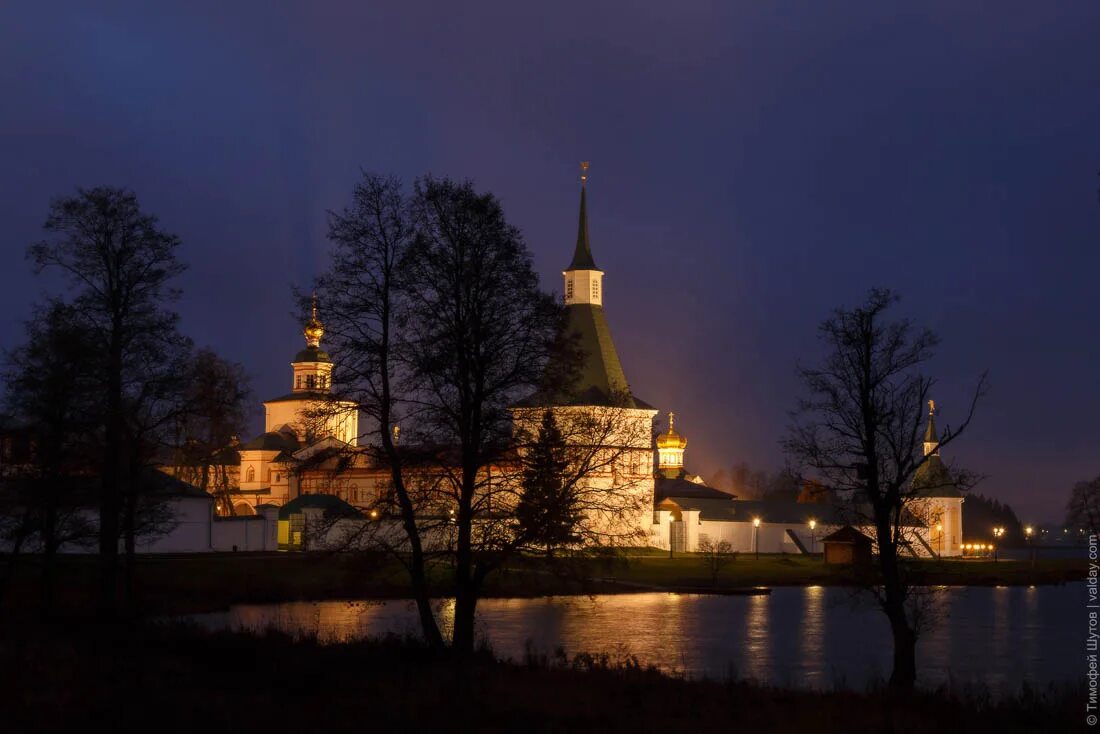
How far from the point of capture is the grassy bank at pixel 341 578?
25.7 m

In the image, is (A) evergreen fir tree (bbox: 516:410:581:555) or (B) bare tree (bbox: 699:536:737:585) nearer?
(A) evergreen fir tree (bbox: 516:410:581:555)

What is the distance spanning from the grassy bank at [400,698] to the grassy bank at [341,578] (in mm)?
2011

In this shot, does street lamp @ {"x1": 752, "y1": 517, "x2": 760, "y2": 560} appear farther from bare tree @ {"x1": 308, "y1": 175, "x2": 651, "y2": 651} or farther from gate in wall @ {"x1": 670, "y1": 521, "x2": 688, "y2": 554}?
bare tree @ {"x1": 308, "y1": 175, "x2": 651, "y2": 651}

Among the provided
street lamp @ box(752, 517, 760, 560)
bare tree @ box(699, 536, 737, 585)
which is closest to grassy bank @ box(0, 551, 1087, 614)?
bare tree @ box(699, 536, 737, 585)

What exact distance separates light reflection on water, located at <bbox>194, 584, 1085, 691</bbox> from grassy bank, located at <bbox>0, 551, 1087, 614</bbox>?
4.95ft

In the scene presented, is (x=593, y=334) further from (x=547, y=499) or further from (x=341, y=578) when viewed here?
(x=547, y=499)

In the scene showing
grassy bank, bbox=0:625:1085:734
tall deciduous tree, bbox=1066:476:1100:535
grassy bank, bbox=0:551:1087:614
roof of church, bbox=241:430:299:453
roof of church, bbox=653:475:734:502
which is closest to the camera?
grassy bank, bbox=0:625:1085:734

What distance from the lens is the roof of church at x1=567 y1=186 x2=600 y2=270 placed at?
105 m

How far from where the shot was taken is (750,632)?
Answer: 4341cm

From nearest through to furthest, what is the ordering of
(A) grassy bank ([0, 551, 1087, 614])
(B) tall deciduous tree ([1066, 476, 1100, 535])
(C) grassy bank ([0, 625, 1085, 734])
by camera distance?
(C) grassy bank ([0, 625, 1085, 734]), (A) grassy bank ([0, 551, 1087, 614]), (B) tall deciduous tree ([1066, 476, 1100, 535])

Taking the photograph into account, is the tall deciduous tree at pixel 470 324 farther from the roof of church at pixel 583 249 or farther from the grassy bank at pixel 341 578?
the roof of church at pixel 583 249

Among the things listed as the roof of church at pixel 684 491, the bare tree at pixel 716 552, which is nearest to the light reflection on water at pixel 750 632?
the bare tree at pixel 716 552

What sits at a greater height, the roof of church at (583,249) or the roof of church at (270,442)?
the roof of church at (583,249)

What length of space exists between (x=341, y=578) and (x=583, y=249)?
54031 millimetres
